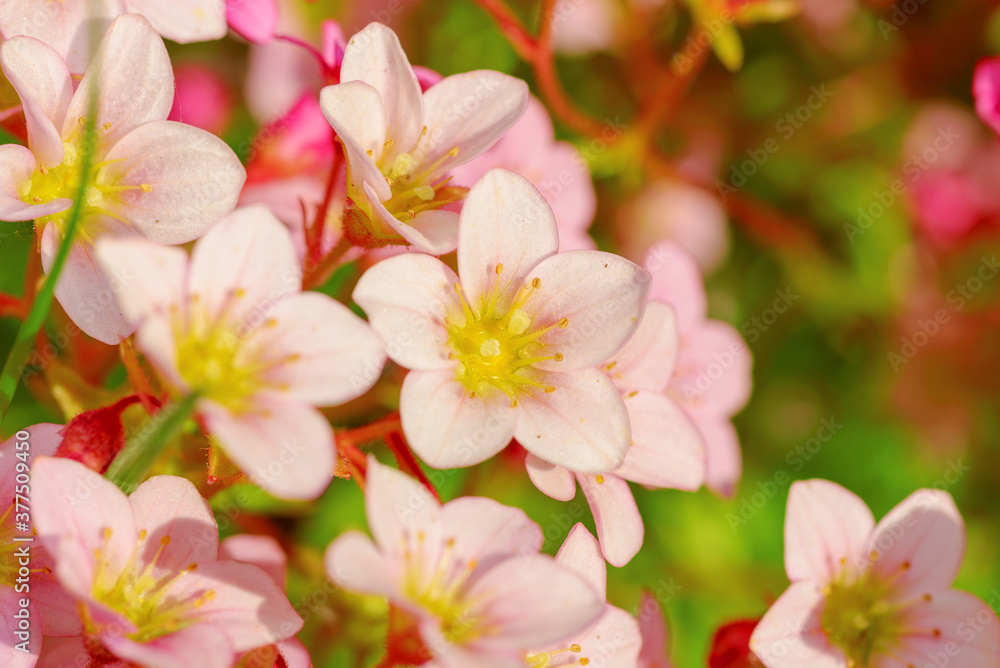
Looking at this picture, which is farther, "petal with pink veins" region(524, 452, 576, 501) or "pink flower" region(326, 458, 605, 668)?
"petal with pink veins" region(524, 452, 576, 501)

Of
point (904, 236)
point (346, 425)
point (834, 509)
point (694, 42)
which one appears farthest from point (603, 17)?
point (834, 509)

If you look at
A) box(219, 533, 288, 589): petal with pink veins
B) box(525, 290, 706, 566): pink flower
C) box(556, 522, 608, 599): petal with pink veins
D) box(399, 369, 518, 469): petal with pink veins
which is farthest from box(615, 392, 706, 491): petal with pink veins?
box(219, 533, 288, 589): petal with pink veins

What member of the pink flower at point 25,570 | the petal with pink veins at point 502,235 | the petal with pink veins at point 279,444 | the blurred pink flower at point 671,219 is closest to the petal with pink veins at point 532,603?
the petal with pink veins at point 279,444

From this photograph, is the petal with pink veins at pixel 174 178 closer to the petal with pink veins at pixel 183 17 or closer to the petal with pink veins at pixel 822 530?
the petal with pink veins at pixel 183 17

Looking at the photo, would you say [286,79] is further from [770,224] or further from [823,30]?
[823,30]

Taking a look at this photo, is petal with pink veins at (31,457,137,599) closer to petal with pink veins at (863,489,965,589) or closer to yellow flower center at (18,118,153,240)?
yellow flower center at (18,118,153,240)
